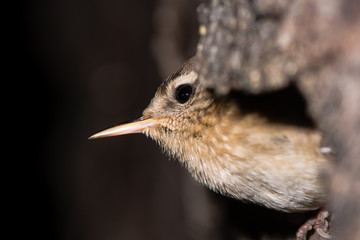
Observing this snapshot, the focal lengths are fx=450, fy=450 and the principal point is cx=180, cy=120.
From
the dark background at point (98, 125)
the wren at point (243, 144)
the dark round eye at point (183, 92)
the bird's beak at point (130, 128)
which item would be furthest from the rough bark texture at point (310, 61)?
the dark background at point (98, 125)

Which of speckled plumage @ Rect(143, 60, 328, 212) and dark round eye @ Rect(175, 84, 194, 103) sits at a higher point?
dark round eye @ Rect(175, 84, 194, 103)

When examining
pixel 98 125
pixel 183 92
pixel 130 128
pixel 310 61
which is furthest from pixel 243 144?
pixel 98 125

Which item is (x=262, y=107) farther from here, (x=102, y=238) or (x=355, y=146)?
(x=102, y=238)

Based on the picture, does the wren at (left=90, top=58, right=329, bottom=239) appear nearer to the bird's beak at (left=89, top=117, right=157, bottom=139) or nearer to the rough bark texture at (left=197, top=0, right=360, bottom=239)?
the bird's beak at (left=89, top=117, right=157, bottom=139)

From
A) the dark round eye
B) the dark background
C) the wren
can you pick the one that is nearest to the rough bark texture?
the wren

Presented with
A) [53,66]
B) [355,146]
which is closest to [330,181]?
[355,146]

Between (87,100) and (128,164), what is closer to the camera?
(128,164)

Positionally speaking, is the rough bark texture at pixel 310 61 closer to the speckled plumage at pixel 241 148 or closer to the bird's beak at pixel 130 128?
the speckled plumage at pixel 241 148
